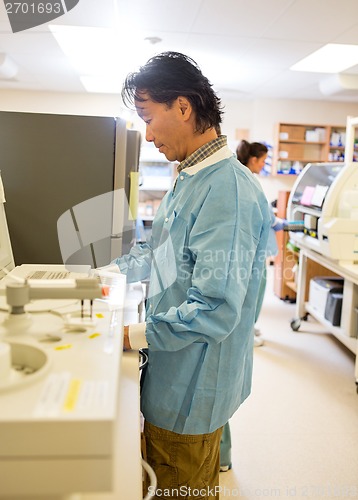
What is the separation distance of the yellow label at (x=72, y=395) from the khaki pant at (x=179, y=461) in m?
0.69

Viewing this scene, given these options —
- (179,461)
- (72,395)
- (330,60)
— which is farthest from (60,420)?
(330,60)

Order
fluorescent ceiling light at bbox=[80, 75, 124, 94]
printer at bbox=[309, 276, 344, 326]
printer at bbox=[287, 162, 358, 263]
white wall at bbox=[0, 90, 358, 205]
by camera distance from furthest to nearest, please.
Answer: white wall at bbox=[0, 90, 358, 205] < fluorescent ceiling light at bbox=[80, 75, 124, 94] < printer at bbox=[309, 276, 344, 326] < printer at bbox=[287, 162, 358, 263]

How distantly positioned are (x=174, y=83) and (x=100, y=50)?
3.98 meters

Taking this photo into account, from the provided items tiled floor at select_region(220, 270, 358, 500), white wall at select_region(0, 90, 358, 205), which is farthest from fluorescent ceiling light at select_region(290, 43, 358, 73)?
tiled floor at select_region(220, 270, 358, 500)

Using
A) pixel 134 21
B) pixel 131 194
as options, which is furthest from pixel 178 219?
pixel 134 21

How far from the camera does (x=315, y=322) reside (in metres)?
4.02

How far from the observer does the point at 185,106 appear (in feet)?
3.77

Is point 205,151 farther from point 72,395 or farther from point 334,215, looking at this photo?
point 334,215

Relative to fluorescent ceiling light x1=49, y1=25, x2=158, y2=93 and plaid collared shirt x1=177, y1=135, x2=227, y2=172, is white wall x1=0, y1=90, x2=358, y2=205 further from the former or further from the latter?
plaid collared shirt x1=177, y1=135, x2=227, y2=172

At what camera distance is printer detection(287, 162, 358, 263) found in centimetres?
290

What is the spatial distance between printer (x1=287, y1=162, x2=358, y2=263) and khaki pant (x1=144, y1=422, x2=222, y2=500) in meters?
2.00

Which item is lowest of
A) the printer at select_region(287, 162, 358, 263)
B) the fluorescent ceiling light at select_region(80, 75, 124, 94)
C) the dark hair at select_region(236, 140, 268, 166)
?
the printer at select_region(287, 162, 358, 263)

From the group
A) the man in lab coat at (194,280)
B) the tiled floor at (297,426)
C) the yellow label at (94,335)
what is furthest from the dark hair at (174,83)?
the tiled floor at (297,426)

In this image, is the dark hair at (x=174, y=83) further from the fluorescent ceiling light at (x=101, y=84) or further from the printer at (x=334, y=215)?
the fluorescent ceiling light at (x=101, y=84)
